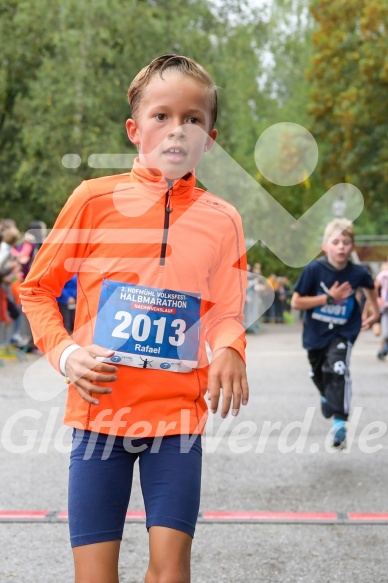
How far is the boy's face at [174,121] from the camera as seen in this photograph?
3.14 metres

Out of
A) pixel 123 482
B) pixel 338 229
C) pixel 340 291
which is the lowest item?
pixel 123 482

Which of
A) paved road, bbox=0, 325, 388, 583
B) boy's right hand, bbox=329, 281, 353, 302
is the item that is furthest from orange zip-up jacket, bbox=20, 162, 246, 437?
boy's right hand, bbox=329, 281, 353, 302

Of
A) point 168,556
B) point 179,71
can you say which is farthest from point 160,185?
point 168,556

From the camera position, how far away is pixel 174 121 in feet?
10.3

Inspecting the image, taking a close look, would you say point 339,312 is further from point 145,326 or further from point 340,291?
point 145,326

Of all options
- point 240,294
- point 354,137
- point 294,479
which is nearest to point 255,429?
point 294,479

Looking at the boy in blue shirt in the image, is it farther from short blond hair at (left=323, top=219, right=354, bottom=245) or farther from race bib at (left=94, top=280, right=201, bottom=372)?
race bib at (left=94, top=280, right=201, bottom=372)

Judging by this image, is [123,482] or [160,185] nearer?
[123,482]

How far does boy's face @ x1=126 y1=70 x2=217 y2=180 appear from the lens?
314cm

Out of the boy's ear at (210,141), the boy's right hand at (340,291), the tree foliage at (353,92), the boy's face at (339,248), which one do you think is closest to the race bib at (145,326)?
the boy's ear at (210,141)

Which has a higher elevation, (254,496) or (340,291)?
(340,291)

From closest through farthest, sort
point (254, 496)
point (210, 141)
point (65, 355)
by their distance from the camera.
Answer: point (65, 355) → point (210, 141) → point (254, 496)

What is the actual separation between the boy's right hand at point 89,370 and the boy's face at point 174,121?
1.97 feet

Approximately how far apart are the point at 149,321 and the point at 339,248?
16.3 feet
